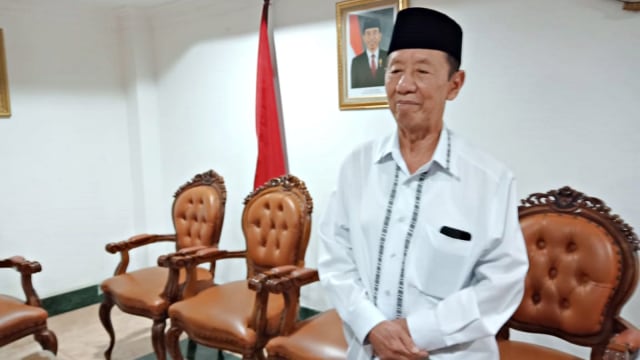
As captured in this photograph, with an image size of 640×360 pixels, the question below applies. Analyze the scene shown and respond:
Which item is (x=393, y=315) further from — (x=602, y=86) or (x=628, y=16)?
(x=628, y=16)

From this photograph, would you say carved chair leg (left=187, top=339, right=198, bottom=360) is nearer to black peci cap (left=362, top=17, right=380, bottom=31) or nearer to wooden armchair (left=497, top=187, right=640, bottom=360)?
wooden armchair (left=497, top=187, right=640, bottom=360)

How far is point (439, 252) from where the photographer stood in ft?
3.91

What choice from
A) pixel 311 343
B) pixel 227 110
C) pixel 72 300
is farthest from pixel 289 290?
pixel 72 300

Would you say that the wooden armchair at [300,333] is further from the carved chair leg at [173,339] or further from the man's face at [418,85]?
the man's face at [418,85]

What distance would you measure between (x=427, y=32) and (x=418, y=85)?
0.13 meters

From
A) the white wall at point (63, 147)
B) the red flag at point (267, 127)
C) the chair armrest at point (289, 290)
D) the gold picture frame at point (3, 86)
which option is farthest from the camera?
the white wall at point (63, 147)

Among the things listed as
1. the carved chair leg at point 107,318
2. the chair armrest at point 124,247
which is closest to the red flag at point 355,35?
the chair armrest at point 124,247

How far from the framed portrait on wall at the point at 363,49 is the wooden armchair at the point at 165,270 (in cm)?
102

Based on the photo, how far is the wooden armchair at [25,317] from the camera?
2355mm

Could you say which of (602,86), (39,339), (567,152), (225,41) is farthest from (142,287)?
(602,86)

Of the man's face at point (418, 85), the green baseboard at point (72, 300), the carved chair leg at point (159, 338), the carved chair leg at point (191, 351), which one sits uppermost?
the man's face at point (418, 85)

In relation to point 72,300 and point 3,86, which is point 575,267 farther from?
point 3,86

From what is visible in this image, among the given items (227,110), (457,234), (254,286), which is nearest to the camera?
(457,234)

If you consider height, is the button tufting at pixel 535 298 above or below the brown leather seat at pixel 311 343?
above
